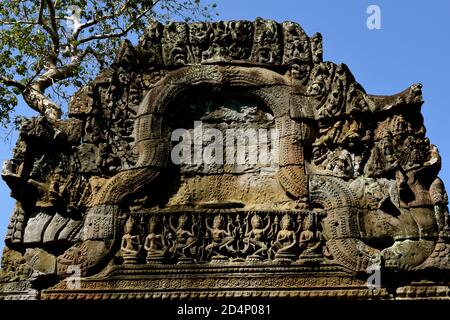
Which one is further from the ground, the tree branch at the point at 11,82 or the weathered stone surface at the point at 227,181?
the tree branch at the point at 11,82

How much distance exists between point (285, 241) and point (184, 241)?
3.33 ft

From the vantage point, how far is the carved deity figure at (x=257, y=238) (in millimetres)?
6305

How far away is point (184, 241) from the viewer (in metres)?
6.36

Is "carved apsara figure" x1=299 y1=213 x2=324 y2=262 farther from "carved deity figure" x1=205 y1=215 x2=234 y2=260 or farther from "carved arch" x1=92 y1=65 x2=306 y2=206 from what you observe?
"carved deity figure" x1=205 y1=215 x2=234 y2=260

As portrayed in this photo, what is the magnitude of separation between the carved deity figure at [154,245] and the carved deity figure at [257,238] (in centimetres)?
84

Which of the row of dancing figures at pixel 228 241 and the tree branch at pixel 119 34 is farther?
the tree branch at pixel 119 34

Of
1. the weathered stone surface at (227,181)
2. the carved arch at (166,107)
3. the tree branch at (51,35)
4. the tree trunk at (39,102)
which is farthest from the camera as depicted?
the tree branch at (51,35)

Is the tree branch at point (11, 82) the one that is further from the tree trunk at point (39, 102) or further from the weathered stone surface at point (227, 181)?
the weathered stone surface at point (227, 181)

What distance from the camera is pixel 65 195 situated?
668 centimetres

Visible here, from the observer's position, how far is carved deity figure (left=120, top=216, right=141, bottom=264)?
630cm

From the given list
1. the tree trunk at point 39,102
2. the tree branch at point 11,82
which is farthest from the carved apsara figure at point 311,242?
the tree branch at point 11,82

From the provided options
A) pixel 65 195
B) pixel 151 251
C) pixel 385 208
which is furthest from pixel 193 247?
pixel 385 208

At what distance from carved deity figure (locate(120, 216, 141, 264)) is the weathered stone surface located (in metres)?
0.01

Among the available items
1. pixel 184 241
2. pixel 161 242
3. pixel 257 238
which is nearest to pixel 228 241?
pixel 257 238
